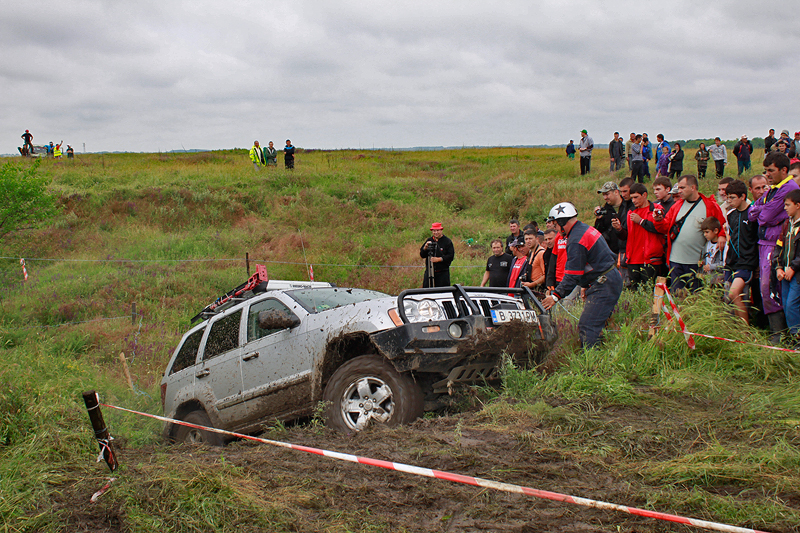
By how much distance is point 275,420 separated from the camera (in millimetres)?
5840

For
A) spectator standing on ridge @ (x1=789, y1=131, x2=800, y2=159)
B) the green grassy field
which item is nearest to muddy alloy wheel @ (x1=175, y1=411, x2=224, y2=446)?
the green grassy field

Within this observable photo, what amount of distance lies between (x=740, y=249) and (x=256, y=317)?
552cm

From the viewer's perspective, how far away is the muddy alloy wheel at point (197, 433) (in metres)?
6.65

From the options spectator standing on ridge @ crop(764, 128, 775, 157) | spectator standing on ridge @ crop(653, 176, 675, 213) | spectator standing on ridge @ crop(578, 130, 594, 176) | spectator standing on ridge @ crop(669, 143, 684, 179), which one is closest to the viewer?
spectator standing on ridge @ crop(653, 176, 675, 213)

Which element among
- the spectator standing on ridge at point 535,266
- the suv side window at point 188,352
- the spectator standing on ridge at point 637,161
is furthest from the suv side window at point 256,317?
the spectator standing on ridge at point 637,161

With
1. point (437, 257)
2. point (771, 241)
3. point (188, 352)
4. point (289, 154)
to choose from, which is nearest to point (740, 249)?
point (771, 241)

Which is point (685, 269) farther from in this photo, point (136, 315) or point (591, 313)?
point (136, 315)

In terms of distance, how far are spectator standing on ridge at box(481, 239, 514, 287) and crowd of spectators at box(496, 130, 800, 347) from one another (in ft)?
0.06

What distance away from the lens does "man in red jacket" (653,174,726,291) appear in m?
7.35

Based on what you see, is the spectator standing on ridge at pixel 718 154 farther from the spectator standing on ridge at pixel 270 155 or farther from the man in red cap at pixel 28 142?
the man in red cap at pixel 28 142

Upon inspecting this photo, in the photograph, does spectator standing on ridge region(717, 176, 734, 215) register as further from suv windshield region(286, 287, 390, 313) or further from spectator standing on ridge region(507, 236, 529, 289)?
suv windshield region(286, 287, 390, 313)

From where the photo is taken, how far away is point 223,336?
6816mm

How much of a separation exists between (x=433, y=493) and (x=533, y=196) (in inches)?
888

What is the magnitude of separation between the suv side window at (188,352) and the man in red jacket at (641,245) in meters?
6.03
